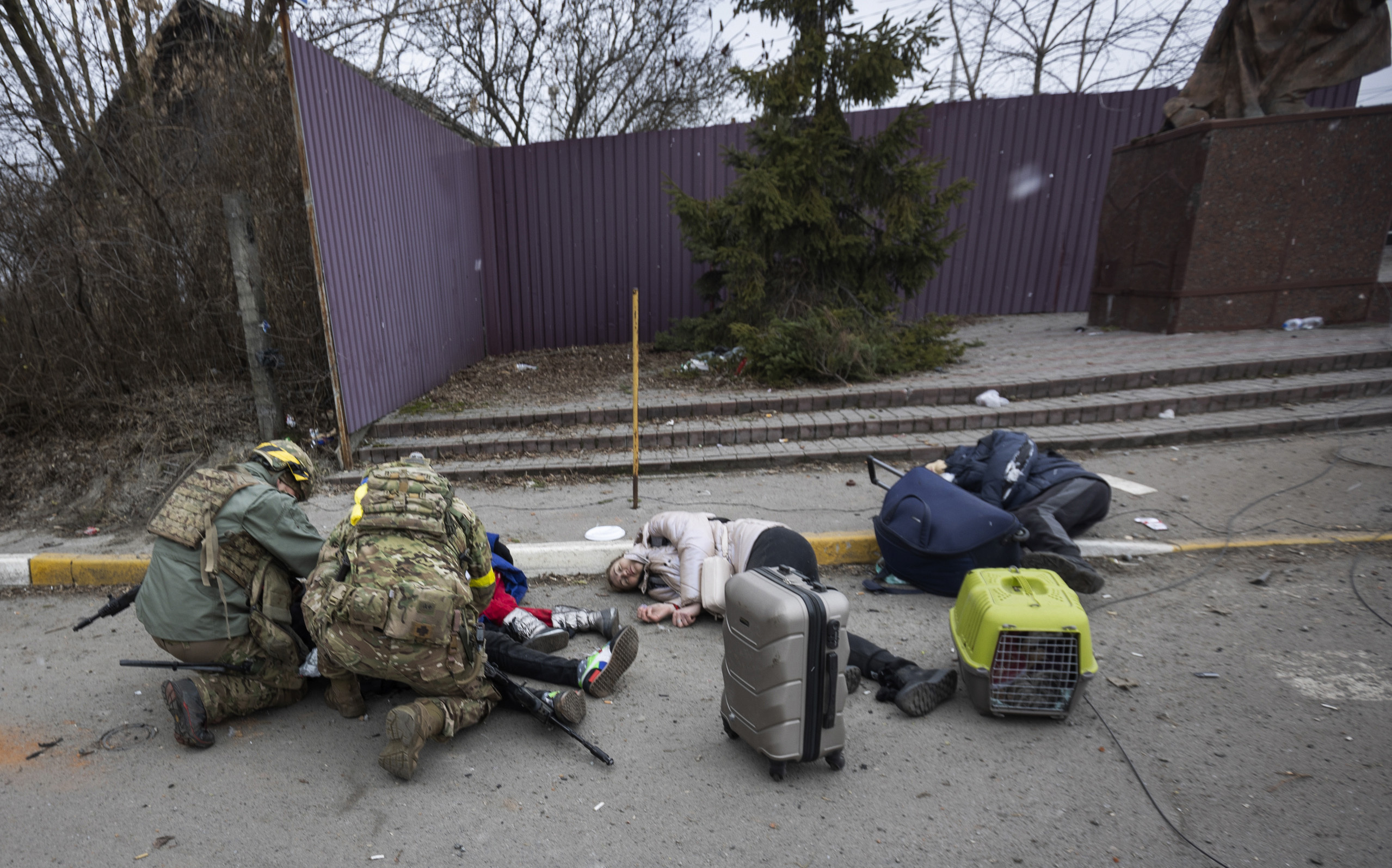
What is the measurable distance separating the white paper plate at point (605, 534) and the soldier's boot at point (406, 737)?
6.96ft

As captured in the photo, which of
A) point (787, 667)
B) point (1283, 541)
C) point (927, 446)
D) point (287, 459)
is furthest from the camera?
point (927, 446)

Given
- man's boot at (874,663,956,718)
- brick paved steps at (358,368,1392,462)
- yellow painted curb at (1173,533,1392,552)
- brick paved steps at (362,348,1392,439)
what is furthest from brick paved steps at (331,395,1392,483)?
man's boot at (874,663,956,718)

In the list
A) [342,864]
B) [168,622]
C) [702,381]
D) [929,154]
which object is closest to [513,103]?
[929,154]

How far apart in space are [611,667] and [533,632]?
0.62 meters

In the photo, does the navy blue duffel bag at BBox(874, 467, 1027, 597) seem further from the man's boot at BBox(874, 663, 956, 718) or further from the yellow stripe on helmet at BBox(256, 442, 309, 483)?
the yellow stripe on helmet at BBox(256, 442, 309, 483)

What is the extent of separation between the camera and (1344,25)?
784 centimetres

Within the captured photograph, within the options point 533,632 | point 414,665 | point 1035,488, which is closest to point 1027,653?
point 1035,488

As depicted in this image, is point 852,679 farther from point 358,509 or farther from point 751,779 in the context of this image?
point 358,509

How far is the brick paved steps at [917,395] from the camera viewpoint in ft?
22.4

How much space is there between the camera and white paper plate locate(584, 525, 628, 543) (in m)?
4.69

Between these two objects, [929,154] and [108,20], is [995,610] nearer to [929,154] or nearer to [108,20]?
[929,154]

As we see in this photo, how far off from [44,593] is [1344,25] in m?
13.6

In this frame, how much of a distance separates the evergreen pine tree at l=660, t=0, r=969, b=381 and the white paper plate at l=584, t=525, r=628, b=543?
3.29m

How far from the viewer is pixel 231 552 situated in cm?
289
